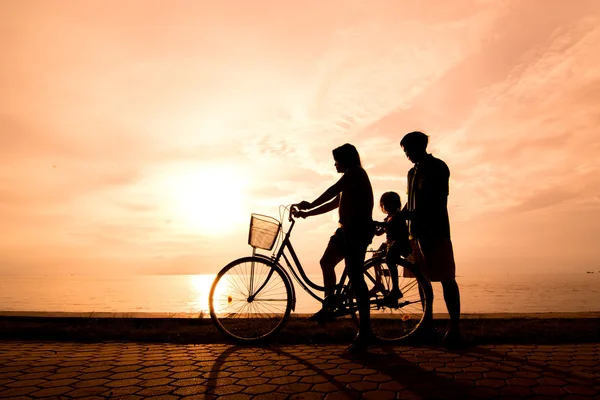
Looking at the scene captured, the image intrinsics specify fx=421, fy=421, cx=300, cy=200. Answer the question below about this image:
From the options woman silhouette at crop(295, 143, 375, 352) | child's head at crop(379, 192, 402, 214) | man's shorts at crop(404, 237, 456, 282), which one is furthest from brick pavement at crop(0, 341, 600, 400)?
child's head at crop(379, 192, 402, 214)

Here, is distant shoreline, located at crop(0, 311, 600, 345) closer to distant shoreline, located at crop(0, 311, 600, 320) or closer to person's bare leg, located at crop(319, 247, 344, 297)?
distant shoreline, located at crop(0, 311, 600, 320)

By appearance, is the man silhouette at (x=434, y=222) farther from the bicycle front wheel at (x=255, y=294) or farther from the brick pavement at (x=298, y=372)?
the bicycle front wheel at (x=255, y=294)

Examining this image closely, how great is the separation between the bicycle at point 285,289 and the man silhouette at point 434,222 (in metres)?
0.27

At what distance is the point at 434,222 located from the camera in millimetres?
5254

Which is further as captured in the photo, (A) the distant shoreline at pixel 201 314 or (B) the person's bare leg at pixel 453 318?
(A) the distant shoreline at pixel 201 314

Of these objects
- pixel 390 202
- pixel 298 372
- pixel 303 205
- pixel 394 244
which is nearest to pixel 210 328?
pixel 303 205

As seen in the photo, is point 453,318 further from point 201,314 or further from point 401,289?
point 201,314

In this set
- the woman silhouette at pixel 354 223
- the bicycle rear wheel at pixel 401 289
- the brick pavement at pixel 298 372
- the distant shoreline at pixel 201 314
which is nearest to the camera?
the brick pavement at pixel 298 372

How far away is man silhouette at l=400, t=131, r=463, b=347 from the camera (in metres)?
5.17

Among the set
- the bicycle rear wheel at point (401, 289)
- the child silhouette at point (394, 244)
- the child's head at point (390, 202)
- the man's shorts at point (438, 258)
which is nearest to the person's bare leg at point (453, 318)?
the man's shorts at point (438, 258)

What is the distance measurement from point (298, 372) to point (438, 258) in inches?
90.8

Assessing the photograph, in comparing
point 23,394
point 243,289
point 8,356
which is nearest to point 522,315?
point 243,289

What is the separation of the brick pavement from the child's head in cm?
187

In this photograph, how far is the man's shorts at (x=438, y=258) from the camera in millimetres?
5172
